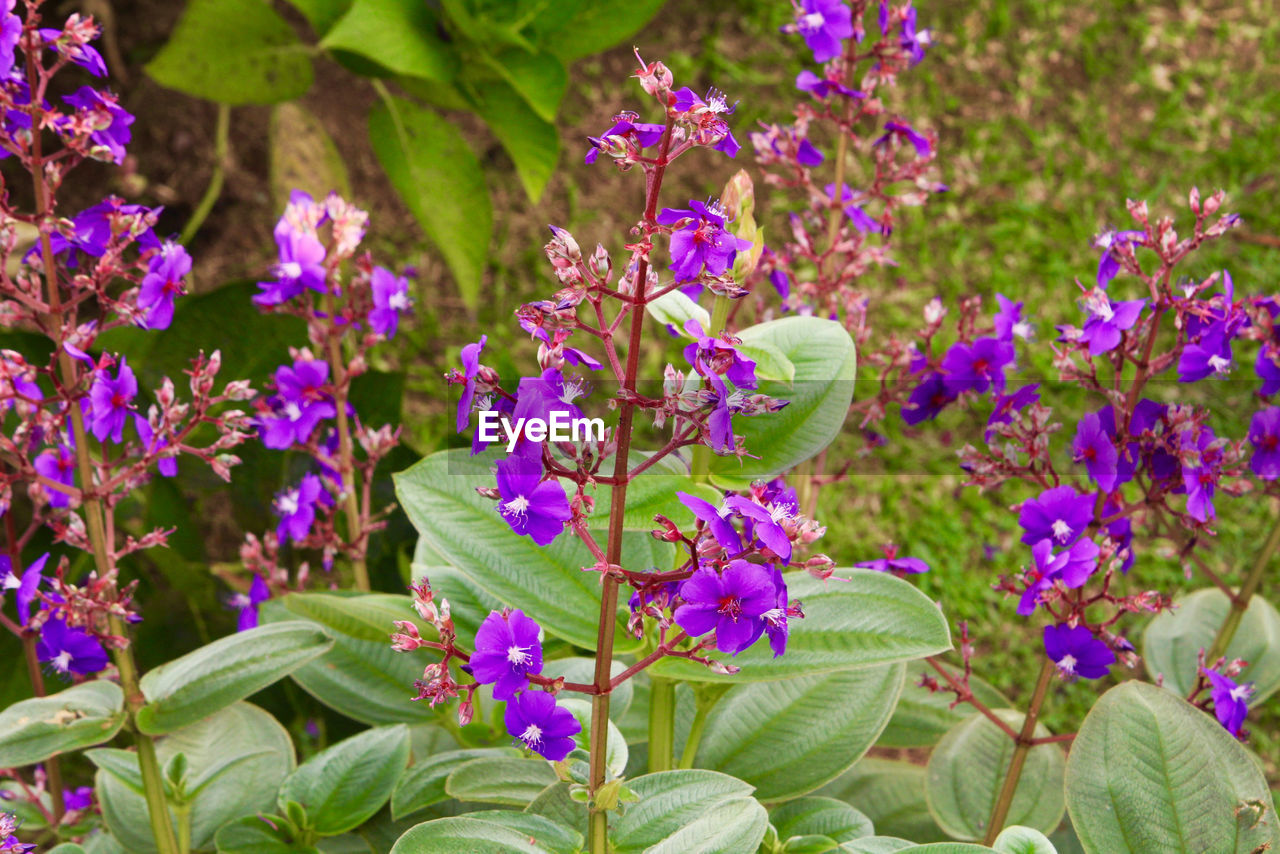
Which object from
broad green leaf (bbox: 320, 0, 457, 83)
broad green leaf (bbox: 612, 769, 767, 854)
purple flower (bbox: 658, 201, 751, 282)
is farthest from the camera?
broad green leaf (bbox: 320, 0, 457, 83)

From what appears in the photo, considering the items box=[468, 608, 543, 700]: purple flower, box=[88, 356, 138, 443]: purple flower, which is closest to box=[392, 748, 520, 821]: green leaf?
box=[468, 608, 543, 700]: purple flower

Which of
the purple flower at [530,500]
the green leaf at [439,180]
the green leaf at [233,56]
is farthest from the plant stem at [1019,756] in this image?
the green leaf at [233,56]

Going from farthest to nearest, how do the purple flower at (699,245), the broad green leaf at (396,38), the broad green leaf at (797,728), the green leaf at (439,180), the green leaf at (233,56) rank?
the green leaf at (439,180) → the green leaf at (233,56) → the broad green leaf at (396,38) → the broad green leaf at (797,728) → the purple flower at (699,245)

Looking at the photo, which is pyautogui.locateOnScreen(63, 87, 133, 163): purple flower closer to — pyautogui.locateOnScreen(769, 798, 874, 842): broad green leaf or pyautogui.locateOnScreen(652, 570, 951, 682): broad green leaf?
pyautogui.locateOnScreen(652, 570, 951, 682): broad green leaf

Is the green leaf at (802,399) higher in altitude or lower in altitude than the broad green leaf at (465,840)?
higher

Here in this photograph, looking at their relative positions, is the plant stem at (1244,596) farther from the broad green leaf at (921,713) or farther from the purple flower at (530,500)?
the purple flower at (530,500)

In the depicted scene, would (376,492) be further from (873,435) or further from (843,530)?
(843,530)

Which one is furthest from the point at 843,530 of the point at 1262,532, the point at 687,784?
the point at 687,784
